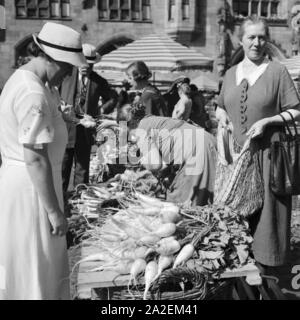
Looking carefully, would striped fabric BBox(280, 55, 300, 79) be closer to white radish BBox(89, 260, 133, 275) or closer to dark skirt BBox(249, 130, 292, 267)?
dark skirt BBox(249, 130, 292, 267)

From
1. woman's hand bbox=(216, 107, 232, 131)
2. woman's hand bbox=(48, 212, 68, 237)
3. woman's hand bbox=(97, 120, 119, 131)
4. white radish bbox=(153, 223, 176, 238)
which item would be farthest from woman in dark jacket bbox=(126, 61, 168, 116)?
woman's hand bbox=(48, 212, 68, 237)

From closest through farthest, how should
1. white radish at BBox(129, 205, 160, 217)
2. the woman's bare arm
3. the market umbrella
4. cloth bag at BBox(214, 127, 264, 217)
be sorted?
1. the woman's bare arm
2. white radish at BBox(129, 205, 160, 217)
3. cloth bag at BBox(214, 127, 264, 217)
4. the market umbrella

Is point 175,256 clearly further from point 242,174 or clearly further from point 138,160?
point 138,160

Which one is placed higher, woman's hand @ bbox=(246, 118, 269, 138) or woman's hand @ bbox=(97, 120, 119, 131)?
woman's hand @ bbox=(246, 118, 269, 138)

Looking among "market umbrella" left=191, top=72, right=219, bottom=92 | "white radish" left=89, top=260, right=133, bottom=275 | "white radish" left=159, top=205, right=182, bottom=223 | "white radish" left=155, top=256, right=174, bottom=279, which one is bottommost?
"market umbrella" left=191, top=72, right=219, bottom=92

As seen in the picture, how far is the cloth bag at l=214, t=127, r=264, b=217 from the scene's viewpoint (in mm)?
3807

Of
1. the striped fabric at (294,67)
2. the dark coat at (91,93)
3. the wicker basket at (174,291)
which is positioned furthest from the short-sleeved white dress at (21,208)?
the striped fabric at (294,67)

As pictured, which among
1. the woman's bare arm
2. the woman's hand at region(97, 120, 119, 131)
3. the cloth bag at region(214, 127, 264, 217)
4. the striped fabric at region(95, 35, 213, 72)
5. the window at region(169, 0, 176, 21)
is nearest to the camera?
the woman's bare arm

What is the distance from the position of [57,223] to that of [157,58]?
9.23m

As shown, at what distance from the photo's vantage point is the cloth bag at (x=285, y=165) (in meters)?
3.91

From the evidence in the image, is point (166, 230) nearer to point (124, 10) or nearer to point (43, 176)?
point (43, 176)

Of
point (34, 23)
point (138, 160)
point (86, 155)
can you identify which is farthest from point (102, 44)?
point (138, 160)

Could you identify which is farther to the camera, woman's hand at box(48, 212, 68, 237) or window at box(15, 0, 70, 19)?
window at box(15, 0, 70, 19)

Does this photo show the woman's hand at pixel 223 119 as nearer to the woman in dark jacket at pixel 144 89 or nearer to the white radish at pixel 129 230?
the white radish at pixel 129 230
